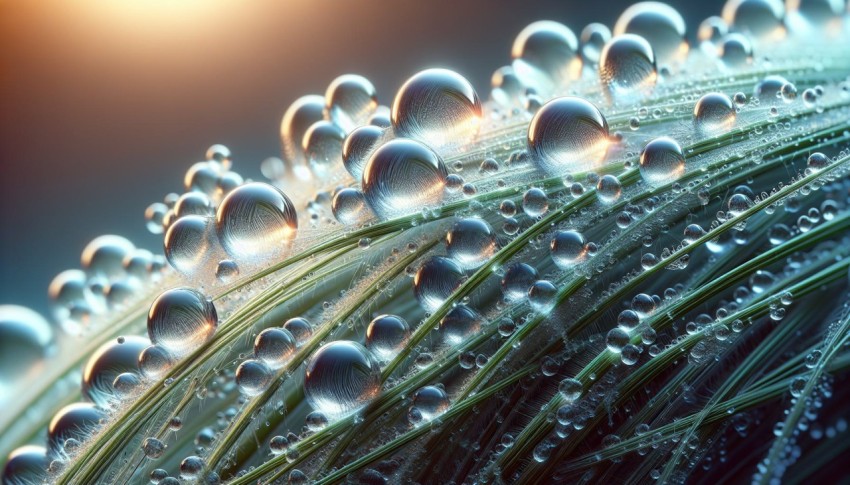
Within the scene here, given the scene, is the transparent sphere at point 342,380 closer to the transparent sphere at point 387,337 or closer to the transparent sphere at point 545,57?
the transparent sphere at point 387,337

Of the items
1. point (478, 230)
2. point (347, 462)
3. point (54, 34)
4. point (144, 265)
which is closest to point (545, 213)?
point (478, 230)

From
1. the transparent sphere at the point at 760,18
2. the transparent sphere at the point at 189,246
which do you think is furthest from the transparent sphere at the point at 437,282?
the transparent sphere at the point at 760,18

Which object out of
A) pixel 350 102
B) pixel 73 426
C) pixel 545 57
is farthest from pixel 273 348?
pixel 545 57

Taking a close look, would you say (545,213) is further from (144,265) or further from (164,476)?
(144,265)

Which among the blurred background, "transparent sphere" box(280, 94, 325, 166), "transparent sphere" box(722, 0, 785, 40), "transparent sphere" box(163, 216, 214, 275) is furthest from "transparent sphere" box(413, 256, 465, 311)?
the blurred background

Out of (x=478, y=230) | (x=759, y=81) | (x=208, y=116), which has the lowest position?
(x=478, y=230)

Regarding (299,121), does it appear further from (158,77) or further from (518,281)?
(158,77)
